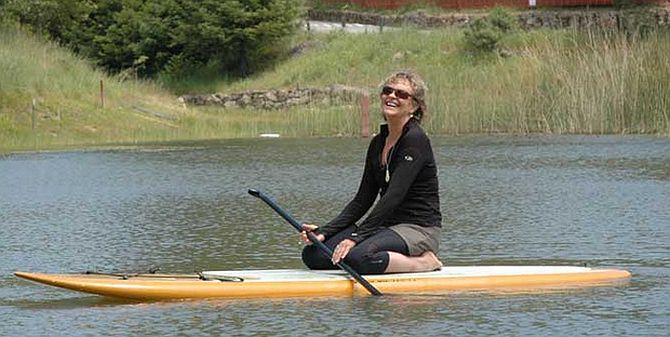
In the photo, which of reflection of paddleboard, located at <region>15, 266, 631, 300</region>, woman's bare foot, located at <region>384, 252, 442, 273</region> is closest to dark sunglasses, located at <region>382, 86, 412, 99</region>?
woman's bare foot, located at <region>384, 252, 442, 273</region>

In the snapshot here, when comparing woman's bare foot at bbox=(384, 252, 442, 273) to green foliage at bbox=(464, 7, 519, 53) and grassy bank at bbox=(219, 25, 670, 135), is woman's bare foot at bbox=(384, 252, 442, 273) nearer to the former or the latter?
grassy bank at bbox=(219, 25, 670, 135)

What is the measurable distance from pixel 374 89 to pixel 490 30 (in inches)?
167

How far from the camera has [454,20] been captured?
4694cm

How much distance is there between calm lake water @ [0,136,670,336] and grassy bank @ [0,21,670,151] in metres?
1.05

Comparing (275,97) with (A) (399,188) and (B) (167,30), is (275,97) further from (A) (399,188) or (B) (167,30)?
(A) (399,188)

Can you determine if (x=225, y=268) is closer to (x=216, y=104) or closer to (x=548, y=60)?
(x=548, y=60)

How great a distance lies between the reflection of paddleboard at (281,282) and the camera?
10.2 meters

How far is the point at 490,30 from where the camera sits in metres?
41.1

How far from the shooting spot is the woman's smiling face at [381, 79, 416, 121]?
34.3 feet

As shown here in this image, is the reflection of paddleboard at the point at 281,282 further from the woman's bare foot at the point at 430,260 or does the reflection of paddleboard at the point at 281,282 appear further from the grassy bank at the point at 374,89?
the grassy bank at the point at 374,89

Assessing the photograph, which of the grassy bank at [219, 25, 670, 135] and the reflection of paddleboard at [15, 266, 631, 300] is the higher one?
the grassy bank at [219, 25, 670, 135]

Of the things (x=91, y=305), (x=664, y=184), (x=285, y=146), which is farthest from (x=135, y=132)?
(x=91, y=305)

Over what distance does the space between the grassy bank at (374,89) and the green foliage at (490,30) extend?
404 mm

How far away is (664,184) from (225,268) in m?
8.00
